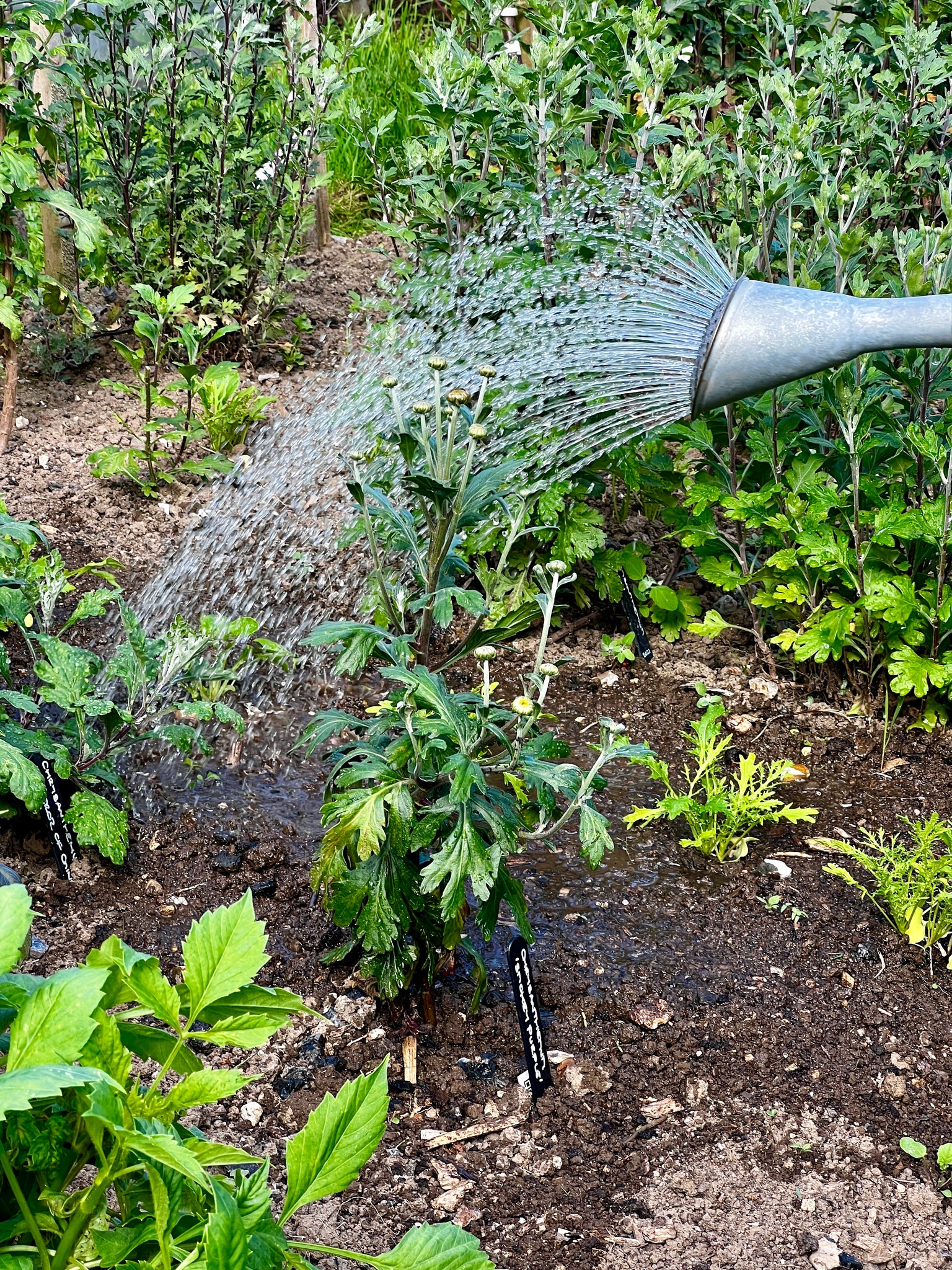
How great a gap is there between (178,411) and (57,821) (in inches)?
100

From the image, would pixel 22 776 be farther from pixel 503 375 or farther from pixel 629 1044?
pixel 503 375

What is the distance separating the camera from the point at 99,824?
263 centimetres

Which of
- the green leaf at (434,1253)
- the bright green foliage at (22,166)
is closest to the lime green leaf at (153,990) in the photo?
the green leaf at (434,1253)

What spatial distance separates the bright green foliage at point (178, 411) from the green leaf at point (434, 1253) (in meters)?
3.30

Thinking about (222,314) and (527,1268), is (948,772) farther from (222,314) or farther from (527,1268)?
(222,314)

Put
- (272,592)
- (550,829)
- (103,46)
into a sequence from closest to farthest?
(550,829)
(272,592)
(103,46)

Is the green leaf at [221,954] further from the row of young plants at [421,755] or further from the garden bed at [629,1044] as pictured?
the garden bed at [629,1044]

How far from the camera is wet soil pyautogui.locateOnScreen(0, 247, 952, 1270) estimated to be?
2068mm

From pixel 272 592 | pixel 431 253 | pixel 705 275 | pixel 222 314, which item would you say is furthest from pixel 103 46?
pixel 705 275

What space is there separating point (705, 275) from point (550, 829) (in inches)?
68.1

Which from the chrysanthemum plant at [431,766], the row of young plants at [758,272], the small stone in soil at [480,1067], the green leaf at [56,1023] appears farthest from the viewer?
the row of young plants at [758,272]

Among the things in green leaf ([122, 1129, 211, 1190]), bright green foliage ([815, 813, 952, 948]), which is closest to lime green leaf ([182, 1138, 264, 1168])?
green leaf ([122, 1129, 211, 1190])

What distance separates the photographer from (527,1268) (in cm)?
195

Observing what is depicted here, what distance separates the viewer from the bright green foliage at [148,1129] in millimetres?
1161
